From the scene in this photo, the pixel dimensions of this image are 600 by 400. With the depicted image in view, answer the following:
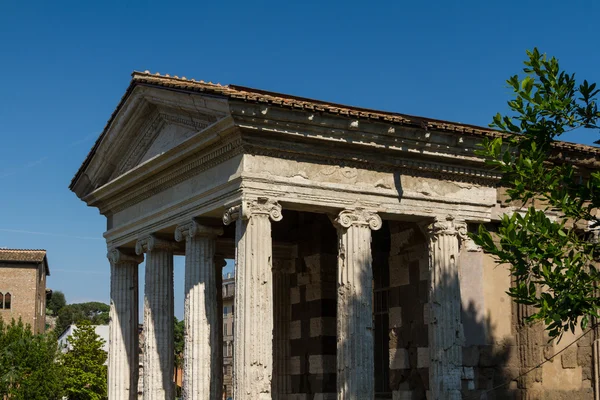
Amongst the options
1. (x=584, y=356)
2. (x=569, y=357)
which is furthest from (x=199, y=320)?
(x=584, y=356)

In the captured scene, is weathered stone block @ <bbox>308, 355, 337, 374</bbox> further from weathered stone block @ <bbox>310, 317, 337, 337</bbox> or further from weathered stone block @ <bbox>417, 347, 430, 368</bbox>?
weathered stone block @ <bbox>417, 347, 430, 368</bbox>

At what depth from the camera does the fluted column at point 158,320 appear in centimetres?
1750

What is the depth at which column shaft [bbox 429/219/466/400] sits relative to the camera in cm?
1587

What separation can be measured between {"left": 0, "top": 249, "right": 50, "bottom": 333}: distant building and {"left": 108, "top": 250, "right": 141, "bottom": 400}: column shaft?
41.3 m

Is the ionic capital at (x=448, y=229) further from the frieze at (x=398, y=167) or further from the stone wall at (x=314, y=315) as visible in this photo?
the stone wall at (x=314, y=315)

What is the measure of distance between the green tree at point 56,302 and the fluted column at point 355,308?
106m

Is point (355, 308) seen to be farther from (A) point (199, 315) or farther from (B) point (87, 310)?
(B) point (87, 310)

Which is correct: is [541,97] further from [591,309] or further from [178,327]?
[178,327]

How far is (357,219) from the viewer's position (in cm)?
1547

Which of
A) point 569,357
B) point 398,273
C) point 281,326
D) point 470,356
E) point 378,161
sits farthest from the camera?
point 281,326

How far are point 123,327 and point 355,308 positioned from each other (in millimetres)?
6343

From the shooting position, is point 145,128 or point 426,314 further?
point 145,128

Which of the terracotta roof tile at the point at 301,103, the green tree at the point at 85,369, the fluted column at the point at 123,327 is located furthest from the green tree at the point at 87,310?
the terracotta roof tile at the point at 301,103

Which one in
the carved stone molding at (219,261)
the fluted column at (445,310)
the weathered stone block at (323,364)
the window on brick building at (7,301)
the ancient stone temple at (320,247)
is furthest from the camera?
the window on brick building at (7,301)
